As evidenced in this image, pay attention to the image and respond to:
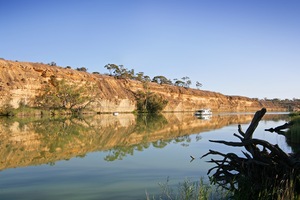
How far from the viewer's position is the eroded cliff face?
153ft

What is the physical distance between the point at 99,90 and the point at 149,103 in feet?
41.3

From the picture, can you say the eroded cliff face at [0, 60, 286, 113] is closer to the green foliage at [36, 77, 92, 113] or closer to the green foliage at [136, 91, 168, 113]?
the green foliage at [36, 77, 92, 113]

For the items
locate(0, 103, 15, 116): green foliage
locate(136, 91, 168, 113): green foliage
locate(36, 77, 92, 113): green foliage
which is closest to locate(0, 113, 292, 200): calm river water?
locate(0, 103, 15, 116): green foliage

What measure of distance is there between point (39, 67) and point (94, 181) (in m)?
50.9

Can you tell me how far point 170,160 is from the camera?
10844 millimetres

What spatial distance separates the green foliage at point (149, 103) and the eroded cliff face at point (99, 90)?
166 centimetres

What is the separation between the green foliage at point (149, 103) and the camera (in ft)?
229

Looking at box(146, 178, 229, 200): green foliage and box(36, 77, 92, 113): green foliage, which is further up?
box(36, 77, 92, 113): green foliage

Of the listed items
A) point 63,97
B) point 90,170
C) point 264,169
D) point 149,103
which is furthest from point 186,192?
point 149,103

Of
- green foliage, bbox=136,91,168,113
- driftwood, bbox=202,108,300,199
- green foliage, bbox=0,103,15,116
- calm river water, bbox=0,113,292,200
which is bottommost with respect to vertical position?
calm river water, bbox=0,113,292,200

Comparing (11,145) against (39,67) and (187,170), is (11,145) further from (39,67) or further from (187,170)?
(39,67)

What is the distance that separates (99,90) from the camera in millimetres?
63938

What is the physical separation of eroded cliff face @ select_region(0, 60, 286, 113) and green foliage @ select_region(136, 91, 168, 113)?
1.66 m

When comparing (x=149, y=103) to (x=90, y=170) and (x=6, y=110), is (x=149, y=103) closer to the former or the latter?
(x=6, y=110)
